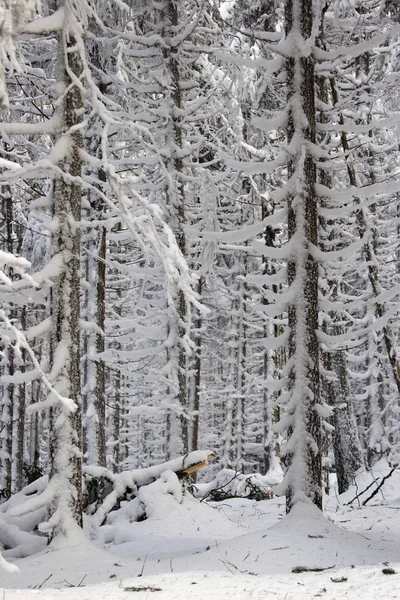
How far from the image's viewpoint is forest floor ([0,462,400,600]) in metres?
4.31

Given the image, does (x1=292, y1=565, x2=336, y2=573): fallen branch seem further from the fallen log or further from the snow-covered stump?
the fallen log

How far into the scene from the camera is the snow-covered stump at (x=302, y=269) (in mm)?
6941

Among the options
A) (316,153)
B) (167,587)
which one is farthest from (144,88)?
(167,587)

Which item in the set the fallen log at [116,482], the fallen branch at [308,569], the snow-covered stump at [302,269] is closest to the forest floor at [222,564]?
the fallen branch at [308,569]

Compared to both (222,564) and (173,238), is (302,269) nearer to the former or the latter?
(173,238)

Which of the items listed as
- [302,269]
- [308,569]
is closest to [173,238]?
[302,269]

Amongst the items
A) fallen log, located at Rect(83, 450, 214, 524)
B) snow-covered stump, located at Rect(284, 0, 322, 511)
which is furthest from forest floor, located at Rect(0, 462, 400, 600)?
fallen log, located at Rect(83, 450, 214, 524)

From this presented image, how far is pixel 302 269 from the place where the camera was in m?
7.28

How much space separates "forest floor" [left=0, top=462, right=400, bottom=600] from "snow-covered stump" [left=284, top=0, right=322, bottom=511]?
51 centimetres

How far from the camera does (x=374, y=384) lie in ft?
70.7

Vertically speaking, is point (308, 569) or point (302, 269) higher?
point (302, 269)

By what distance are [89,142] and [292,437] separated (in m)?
10.5

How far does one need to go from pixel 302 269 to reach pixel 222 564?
3.67m

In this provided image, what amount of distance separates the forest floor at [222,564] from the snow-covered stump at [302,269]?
0.51 meters
